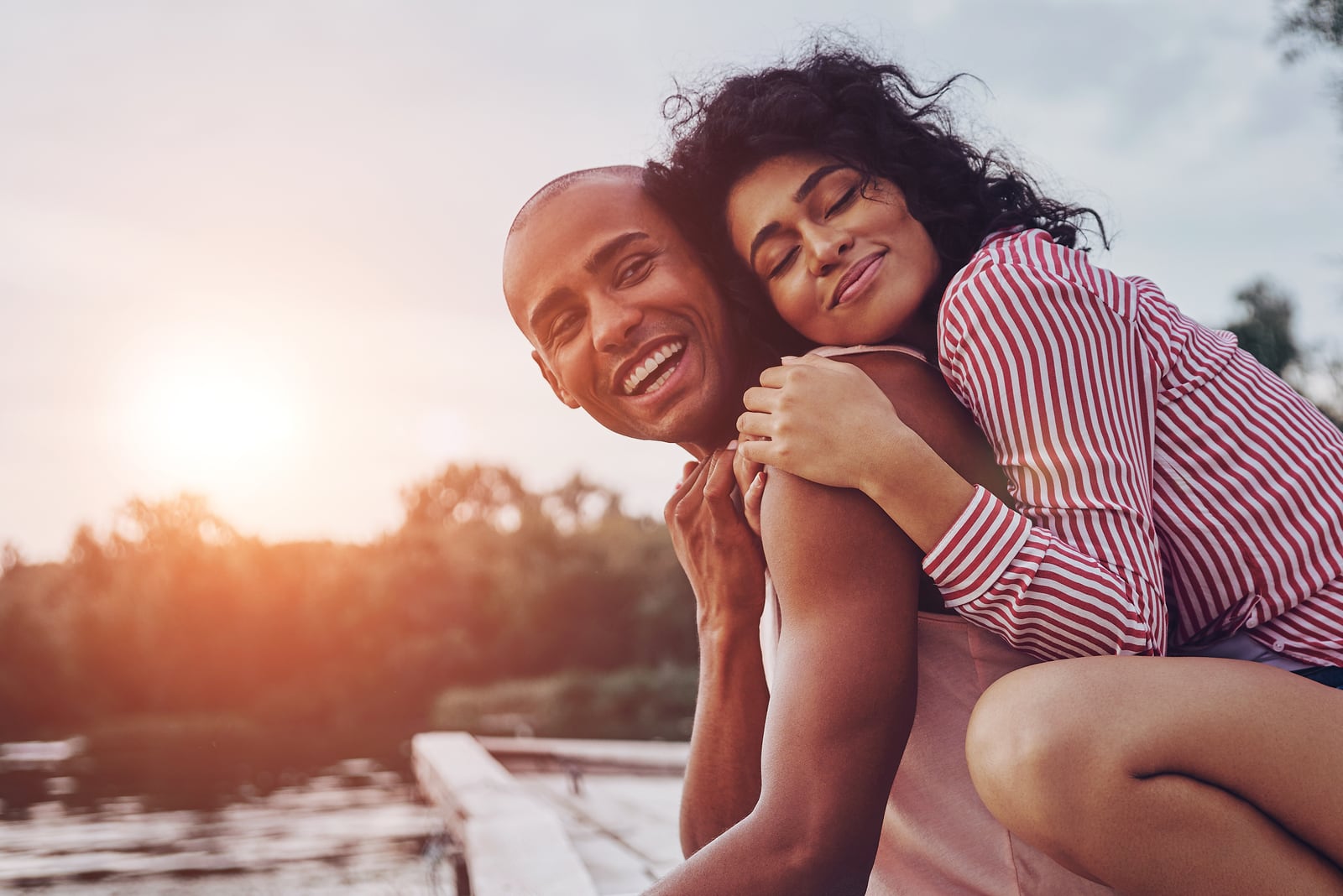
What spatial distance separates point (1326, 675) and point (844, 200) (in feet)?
3.21

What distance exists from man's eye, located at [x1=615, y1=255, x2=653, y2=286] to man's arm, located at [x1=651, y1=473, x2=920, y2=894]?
2.81ft

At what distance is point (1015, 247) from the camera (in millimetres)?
1410

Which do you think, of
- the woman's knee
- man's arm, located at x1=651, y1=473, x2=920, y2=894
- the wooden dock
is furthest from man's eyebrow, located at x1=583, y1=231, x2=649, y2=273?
the wooden dock

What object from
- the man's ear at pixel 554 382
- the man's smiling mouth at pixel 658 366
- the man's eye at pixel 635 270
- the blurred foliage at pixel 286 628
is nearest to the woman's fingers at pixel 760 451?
the man's smiling mouth at pixel 658 366

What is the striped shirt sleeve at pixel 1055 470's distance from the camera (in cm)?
120

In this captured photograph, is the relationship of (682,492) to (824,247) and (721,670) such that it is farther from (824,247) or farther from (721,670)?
(824,247)

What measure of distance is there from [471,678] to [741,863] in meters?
31.6

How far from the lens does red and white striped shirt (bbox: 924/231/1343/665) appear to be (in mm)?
1211

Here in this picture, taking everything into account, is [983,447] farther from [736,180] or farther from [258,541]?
[258,541]

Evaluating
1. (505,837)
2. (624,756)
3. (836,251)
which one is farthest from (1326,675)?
(624,756)

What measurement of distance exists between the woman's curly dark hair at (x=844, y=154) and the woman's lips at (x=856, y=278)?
13cm

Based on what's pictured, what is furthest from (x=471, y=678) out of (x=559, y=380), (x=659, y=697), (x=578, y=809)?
(x=559, y=380)

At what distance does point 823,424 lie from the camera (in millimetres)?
1328

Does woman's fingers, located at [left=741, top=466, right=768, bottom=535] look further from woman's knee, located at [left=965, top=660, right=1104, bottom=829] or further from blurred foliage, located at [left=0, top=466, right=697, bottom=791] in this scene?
blurred foliage, located at [left=0, top=466, right=697, bottom=791]
